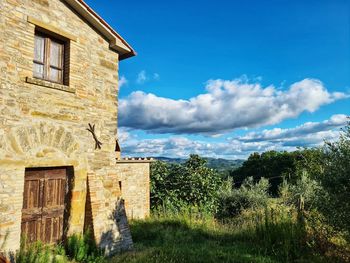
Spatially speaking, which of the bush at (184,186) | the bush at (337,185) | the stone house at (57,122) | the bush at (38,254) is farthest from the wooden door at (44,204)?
the bush at (184,186)

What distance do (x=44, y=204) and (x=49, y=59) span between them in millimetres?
3596

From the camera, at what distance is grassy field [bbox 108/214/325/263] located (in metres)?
8.45

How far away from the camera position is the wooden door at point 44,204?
717 cm

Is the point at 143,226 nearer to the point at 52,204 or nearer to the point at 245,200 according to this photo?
the point at 52,204

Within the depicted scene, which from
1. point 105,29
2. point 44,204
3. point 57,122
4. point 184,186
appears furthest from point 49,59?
point 184,186

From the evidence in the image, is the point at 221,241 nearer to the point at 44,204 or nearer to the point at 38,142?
the point at 44,204

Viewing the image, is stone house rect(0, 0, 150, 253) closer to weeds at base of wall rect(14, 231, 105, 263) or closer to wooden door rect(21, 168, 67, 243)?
wooden door rect(21, 168, 67, 243)

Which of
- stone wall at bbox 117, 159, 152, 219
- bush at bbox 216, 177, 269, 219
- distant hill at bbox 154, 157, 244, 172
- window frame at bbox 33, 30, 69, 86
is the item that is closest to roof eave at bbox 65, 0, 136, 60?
window frame at bbox 33, 30, 69, 86

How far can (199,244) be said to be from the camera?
10.1 metres

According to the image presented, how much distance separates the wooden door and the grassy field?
175cm

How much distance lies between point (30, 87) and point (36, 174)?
6.65 feet

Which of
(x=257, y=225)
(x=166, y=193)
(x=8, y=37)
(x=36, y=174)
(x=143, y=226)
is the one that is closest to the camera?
(x=8, y=37)

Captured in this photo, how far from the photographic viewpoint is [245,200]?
57.1 ft

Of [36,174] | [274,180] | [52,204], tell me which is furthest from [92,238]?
[274,180]
